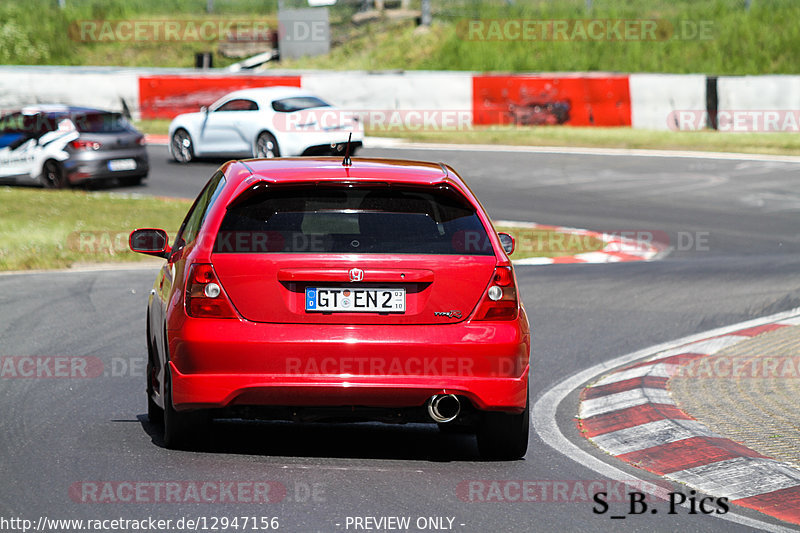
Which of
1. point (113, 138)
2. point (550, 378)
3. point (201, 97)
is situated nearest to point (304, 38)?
point (201, 97)

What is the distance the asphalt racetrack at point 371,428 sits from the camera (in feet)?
19.4

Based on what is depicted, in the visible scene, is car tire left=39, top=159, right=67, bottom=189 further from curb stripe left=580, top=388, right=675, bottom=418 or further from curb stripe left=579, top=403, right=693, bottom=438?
curb stripe left=579, top=403, right=693, bottom=438

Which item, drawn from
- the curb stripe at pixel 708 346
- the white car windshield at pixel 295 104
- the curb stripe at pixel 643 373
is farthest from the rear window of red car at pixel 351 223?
the white car windshield at pixel 295 104

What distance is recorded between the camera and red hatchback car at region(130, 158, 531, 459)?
21.1 ft

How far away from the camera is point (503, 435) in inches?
272

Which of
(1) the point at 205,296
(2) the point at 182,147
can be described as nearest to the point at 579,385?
(1) the point at 205,296

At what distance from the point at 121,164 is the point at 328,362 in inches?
680

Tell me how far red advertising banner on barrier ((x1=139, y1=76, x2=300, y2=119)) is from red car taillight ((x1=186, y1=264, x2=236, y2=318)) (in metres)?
25.9

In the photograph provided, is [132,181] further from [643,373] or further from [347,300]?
[347,300]

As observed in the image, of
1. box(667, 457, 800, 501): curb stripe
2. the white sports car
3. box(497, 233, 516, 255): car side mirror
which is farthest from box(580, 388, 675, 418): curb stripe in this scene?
the white sports car

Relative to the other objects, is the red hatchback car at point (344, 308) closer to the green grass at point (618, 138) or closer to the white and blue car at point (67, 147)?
the white and blue car at point (67, 147)

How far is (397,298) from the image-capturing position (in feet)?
21.3

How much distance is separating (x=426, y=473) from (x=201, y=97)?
2702cm

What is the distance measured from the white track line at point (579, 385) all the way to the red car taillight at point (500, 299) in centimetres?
97
